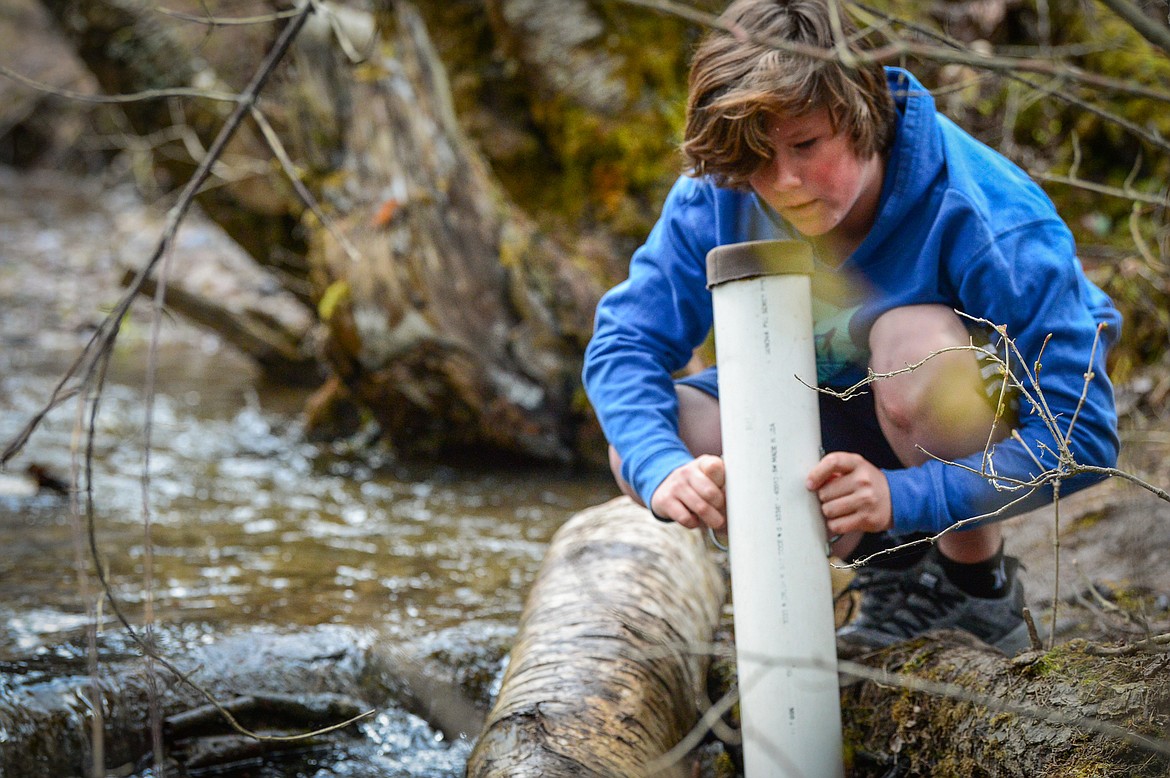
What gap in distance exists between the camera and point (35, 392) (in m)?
6.06

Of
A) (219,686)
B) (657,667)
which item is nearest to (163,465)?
(219,686)

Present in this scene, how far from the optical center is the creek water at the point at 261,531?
2.53 metres

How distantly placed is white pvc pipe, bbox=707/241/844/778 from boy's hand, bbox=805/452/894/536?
0.07 ft

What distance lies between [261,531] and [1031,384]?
2.59m

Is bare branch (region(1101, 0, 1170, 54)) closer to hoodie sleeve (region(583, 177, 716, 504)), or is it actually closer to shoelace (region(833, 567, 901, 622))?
hoodie sleeve (region(583, 177, 716, 504))


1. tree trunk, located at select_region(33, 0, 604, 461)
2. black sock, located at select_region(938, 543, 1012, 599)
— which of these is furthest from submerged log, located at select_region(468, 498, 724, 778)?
tree trunk, located at select_region(33, 0, 604, 461)

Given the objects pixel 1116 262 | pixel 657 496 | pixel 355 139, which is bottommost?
pixel 657 496

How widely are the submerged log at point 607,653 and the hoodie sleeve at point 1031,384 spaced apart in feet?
1.69

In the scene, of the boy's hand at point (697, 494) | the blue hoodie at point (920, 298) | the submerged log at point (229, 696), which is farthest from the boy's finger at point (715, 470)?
the submerged log at point (229, 696)

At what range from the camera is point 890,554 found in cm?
201

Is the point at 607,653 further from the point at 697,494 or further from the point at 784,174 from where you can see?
the point at 784,174

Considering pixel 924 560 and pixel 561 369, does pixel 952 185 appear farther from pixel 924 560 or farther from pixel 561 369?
pixel 561 369

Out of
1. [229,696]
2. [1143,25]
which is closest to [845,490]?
[1143,25]

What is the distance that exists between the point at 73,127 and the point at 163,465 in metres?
11.1
